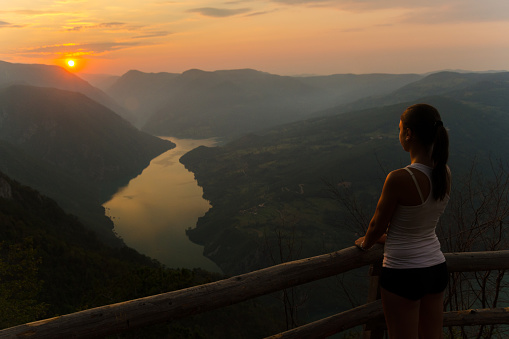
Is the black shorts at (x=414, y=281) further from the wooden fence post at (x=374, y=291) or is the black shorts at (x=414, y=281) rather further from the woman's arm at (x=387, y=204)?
the wooden fence post at (x=374, y=291)

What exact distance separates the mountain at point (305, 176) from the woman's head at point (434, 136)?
52602mm

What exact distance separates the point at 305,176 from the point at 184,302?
454ft

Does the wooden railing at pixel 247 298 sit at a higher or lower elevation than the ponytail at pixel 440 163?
lower

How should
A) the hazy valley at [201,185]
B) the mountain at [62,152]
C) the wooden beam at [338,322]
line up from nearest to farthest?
the wooden beam at [338,322]
the hazy valley at [201,185]
the mountain at [62,152]

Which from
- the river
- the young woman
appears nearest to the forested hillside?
the river

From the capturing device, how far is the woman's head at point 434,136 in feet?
8.94

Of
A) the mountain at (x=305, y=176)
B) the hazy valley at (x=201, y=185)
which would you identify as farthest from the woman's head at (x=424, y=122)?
the mountain at (x=305, y=176)

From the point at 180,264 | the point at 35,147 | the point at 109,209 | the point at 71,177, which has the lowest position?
the point at 180,264

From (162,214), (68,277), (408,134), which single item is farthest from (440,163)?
(162,214)

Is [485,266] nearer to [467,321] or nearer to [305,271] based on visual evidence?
[467,321]

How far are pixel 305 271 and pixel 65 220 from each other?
268ft

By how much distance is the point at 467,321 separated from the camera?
3.68m

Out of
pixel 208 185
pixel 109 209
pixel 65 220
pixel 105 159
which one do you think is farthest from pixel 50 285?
pixel 105 159

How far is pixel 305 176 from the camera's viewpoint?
13950 cm
